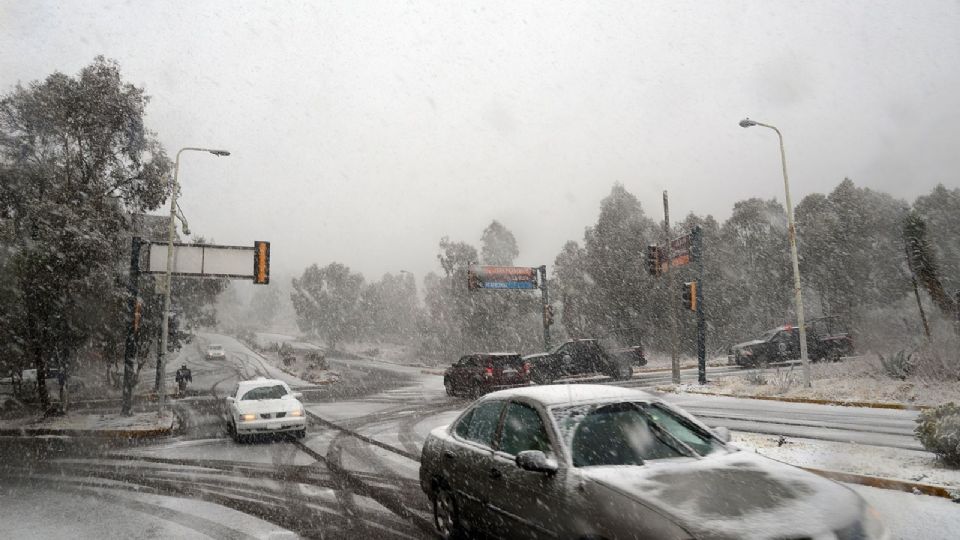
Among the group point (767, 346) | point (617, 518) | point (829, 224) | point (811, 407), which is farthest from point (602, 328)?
point (617, 518)

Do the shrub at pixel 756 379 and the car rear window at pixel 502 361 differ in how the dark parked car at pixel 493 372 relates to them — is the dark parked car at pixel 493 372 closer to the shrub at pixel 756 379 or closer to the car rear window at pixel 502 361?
the car rear window at pixel 502 361

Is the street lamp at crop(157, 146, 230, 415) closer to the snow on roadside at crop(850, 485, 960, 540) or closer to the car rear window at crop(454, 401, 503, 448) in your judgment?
the car rear window at crop(454, 401, 503, 448)

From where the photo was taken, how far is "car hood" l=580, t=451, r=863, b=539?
3.01 m

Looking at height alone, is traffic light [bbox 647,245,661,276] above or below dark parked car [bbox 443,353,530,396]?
above

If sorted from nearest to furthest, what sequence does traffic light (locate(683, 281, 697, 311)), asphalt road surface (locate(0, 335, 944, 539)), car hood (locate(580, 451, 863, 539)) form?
1. car hood (locate(580, 451, 863, 539))
2. asphalt road surface (locate(0, 335, 944, 539))
3. traffic light (locate(683, 281, 697, 311))

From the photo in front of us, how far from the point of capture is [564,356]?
23.6 metres

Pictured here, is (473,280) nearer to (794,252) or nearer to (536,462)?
(794,252)

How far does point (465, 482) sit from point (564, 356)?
19.1 meters

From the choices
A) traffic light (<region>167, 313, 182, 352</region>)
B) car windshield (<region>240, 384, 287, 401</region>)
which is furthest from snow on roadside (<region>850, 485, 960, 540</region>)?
traffic light (<region>167, 313, 182, 352</region>)

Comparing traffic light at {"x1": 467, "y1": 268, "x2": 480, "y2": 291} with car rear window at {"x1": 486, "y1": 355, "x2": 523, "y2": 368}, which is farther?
traffic light at {"x1": 467, "y1": 268, "x2": 480, "y2": 291}

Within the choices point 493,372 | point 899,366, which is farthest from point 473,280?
point 899,366

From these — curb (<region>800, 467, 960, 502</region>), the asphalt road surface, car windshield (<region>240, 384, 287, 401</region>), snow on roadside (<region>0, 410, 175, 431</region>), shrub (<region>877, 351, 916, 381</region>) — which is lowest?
snow on roadside (<region>0, 410, 175, 431</region>)

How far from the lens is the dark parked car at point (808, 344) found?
23391 mm

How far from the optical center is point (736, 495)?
3.33 m
